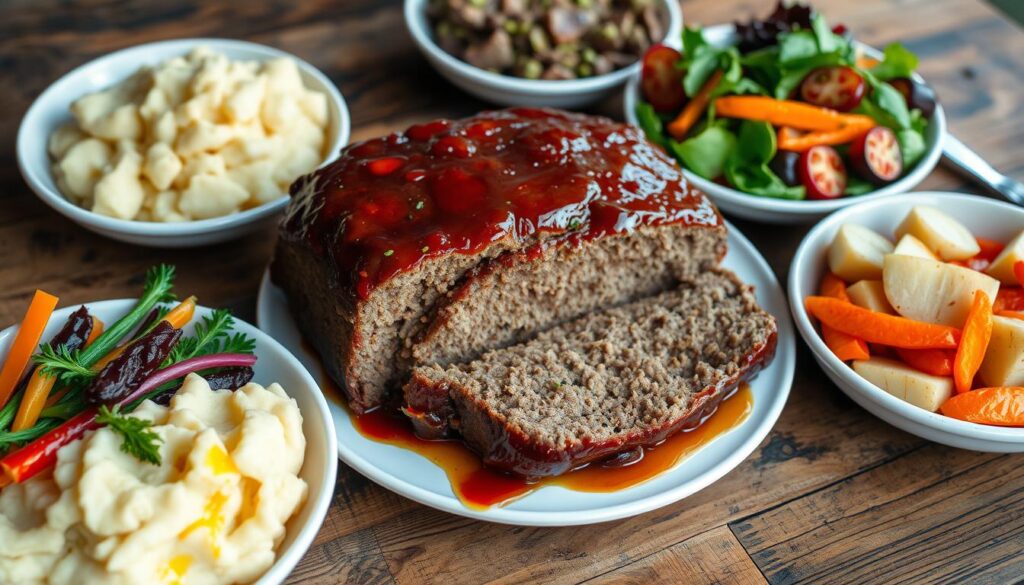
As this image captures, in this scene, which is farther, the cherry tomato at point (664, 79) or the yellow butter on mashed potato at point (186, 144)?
the cherry tomato at point (664, 79)

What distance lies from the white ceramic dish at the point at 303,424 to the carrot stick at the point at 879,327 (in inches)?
81.6

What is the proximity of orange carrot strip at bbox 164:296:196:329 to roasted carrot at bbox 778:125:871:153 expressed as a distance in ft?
9.41

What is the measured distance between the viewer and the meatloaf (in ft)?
10.9

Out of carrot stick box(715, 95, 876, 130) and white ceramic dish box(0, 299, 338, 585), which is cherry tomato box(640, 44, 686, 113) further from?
white ceramic dish box(0, 299, 338, 585)

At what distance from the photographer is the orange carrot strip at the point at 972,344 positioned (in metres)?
3.44

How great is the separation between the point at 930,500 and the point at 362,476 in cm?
219

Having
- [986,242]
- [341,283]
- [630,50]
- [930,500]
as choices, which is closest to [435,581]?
[341,283]

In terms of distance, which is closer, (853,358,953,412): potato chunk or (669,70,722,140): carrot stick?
(853,358,953,412): potato chunk

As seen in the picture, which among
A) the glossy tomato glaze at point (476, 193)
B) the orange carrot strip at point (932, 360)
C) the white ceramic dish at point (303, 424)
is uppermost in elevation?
the glossy tomato glaze at point (476, 193)

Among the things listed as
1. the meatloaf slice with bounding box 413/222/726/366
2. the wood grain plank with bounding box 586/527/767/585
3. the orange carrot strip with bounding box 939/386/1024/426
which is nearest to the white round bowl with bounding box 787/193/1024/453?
the orange carrot strip with bounding box 939/386/1024/426

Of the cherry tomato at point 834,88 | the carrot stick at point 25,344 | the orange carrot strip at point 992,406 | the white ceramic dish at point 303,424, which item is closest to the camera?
the white ceramic dish at point 303,424

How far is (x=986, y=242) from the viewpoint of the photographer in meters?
4.12

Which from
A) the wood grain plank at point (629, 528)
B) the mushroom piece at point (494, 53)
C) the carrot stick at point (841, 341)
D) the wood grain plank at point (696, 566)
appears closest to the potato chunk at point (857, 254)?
the carrot stick at point (841, 341)

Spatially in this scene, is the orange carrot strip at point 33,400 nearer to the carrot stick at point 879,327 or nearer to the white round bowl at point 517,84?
the white round bowl at point 517,84
